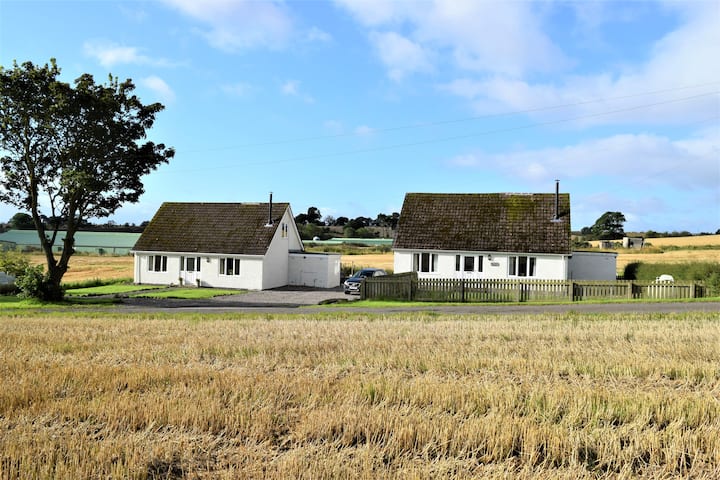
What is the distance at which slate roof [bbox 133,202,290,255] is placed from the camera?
43719 mm

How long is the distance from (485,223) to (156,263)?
25828 millimetres

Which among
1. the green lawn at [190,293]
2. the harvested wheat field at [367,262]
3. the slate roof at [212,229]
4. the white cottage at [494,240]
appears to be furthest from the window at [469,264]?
the harvested wheat field at [367,262]

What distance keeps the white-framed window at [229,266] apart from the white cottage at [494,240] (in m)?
12.0

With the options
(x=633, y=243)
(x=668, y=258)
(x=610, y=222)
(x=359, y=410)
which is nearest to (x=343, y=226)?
(x=610, y=222)

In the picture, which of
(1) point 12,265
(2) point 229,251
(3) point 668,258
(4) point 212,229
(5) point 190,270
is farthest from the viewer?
(3) point 668,258

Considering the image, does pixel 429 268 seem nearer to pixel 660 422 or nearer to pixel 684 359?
pixel 684 359

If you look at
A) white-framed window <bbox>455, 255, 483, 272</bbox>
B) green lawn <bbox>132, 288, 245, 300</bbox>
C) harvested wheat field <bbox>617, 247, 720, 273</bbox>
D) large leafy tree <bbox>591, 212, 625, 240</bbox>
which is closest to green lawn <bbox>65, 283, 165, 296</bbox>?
green lawn <bbox>132, 288, 245, 300</bbox>

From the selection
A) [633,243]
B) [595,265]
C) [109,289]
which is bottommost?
[109,289]

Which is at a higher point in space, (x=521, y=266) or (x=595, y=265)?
(x=595, y=265)

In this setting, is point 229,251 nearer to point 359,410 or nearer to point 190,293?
point 190,293

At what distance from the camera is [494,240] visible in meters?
40.2

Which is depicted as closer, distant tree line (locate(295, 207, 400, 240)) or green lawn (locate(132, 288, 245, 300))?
green lawn (locate(132, 288, 245, 300))

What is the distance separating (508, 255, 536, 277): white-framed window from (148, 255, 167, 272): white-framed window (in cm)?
2652

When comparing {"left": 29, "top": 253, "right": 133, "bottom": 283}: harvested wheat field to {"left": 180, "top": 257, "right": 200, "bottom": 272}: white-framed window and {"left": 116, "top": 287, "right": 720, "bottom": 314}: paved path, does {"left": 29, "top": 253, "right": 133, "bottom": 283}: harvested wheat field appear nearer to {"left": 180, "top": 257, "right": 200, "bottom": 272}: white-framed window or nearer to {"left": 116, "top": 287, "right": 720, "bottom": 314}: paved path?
{"left": 180, "top": 257, "right": 200, "bottom": 272}: white-framed window
